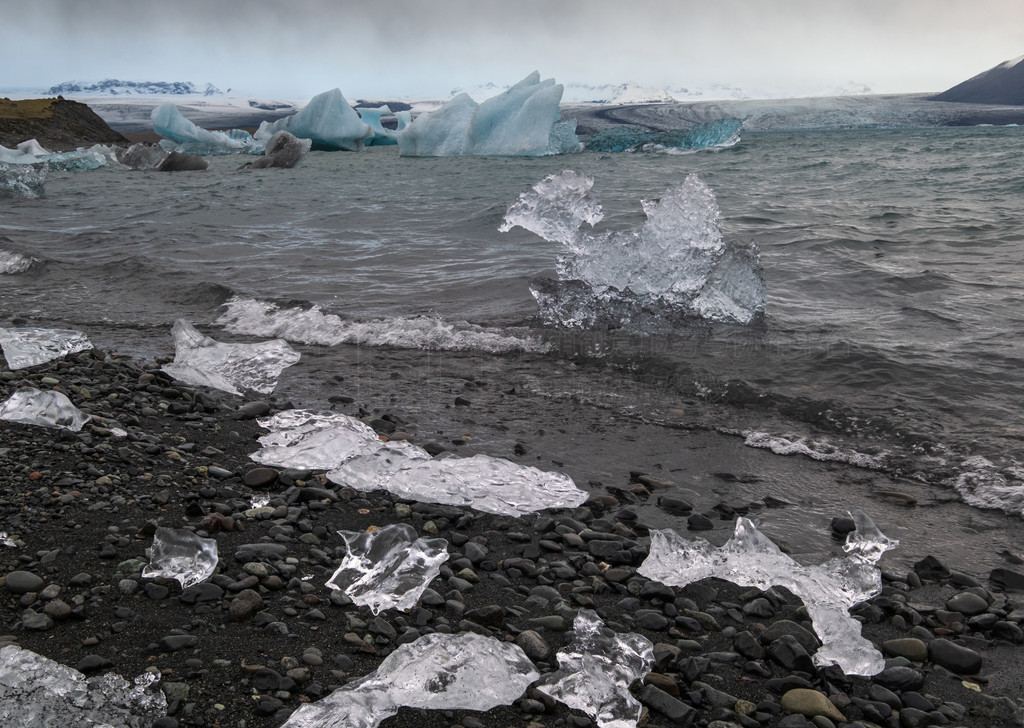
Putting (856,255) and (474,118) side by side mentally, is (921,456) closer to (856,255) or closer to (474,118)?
(856,255)

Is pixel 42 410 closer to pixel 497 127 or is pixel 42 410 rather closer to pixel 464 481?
pixel 464 481

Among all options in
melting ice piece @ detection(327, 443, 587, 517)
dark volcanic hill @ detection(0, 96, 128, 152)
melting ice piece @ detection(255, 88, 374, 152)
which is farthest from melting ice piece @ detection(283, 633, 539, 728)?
dark volcanic hill @ detection(0, 96, 128, 152)

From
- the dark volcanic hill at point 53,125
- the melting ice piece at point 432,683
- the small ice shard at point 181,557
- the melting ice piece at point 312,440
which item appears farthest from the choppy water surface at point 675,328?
the dark volcanic hill at point 53,125

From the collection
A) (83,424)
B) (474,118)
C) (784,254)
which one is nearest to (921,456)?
(83,424)

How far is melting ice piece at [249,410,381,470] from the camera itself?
2922 mm

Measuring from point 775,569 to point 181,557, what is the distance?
69.4 inches

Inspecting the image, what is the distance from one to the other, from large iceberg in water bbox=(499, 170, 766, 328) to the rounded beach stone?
145 inches

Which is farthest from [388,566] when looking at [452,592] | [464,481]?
[464,481]

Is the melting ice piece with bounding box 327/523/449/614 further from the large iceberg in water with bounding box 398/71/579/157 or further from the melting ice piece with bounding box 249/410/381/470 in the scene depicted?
the large iceberg in water with bounding box 398/71/579/157

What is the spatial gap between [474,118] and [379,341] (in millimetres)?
21742

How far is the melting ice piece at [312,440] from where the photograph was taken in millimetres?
2922

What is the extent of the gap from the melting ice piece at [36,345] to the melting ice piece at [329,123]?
2497cm

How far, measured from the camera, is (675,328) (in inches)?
203

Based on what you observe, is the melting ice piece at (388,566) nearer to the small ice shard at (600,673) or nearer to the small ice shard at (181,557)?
the small ice shard at (181,557)
